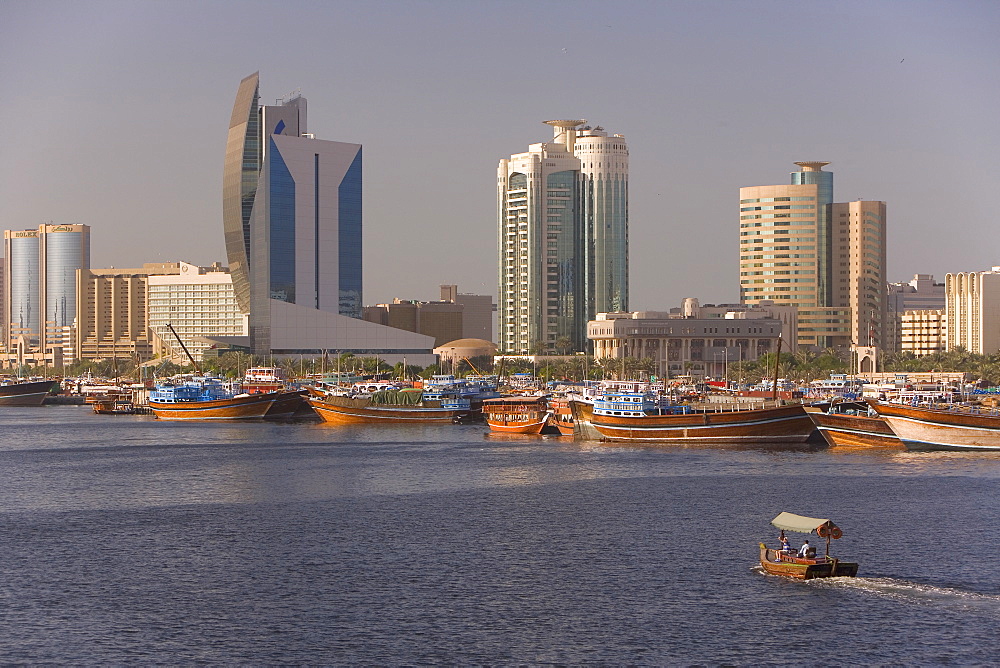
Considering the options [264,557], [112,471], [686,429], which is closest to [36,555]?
[264,557]

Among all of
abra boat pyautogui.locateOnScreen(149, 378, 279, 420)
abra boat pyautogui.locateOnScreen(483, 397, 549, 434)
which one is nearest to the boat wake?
abra boat pyautogui.locateOnScreen(483, 397, 549, 434)

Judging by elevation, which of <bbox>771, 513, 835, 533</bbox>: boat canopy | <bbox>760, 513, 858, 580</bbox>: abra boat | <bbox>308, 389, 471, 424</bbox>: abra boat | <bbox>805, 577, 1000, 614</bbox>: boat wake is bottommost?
<bbox>805, 577, 1000, 614</bbox>: boat wake


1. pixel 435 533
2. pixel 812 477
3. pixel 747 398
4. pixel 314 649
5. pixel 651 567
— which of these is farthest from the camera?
pixel 747 398

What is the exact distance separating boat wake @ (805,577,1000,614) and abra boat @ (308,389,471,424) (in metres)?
92.0

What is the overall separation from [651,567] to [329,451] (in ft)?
180

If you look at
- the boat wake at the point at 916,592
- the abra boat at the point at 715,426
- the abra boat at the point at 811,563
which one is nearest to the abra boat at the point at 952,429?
the abra boat at the point at 715,426

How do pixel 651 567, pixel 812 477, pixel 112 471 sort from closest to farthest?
pixel 651 567 < pixel 812 477 < pixel 112 471

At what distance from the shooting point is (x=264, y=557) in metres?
56.5

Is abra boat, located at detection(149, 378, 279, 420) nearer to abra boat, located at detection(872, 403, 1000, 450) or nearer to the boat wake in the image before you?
abra boat, located at detection(872, 403, 1000, 450)

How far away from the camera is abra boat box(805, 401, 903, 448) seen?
327 feet

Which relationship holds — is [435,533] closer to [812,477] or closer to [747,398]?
[812,477]

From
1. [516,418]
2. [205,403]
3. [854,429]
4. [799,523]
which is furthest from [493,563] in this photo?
[205,403]

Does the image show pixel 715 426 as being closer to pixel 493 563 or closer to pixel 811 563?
pixel 493 563

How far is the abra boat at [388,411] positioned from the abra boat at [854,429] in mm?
45490
